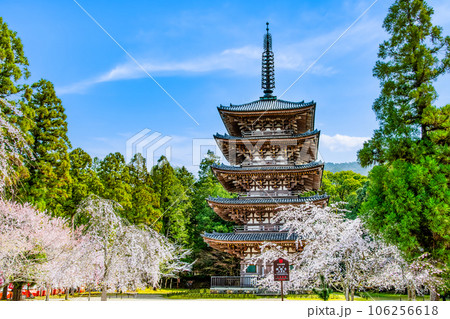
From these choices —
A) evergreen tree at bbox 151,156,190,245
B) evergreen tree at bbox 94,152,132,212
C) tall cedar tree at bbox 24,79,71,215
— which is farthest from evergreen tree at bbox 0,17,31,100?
evergreen tree at bbox 151,156,190,245

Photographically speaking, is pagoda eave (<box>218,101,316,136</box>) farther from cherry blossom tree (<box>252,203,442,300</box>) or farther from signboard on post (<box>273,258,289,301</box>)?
signboard on post (<box>273,258,289,301</box>)

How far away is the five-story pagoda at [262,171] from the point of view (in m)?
21.1

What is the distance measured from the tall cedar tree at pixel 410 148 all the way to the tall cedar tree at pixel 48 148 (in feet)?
59.9

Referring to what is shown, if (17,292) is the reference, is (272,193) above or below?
above

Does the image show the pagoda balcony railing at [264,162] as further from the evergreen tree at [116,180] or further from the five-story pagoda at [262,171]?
the evergreen tree at [116,180]

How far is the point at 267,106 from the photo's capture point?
25281 mm

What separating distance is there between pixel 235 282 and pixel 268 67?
62.5 feet

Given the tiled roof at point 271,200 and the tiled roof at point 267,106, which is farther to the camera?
the tiled roof at point 267,106

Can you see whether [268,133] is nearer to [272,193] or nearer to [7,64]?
[272,193]

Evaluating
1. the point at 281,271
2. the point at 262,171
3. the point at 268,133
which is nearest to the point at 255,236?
the point at 262,171

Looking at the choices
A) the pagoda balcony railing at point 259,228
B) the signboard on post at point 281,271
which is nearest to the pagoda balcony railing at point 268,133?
the pagoda balcony railing at point 259,228

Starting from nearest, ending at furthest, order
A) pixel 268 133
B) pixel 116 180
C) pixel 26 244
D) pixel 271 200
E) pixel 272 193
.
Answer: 1. pixel 26 244
2. pixel 271 200
3. pixel 272 193
4. pixel 268 133
5. pixel 116 180

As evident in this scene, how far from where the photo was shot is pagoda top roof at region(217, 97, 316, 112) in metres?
23.6
